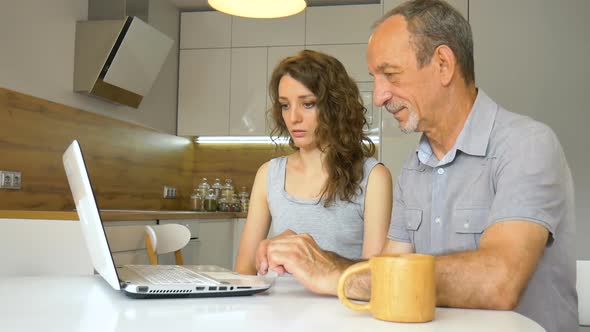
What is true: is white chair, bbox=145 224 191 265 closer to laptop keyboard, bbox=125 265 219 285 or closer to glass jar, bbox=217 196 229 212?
laptop keyboard, bbox=125 265 219 285

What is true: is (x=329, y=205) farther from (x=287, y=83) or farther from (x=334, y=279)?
(x=334, y=279)

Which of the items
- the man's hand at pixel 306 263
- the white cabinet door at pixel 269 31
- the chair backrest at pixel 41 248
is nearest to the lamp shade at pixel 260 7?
the chair backrest at pixel 41 248

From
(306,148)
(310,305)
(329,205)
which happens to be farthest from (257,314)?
(306,148)

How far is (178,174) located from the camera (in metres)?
5.22

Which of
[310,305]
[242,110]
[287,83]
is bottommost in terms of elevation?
[310,305]

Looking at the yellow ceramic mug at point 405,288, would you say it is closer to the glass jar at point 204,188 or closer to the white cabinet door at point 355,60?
the white cabinet door at point 355,60

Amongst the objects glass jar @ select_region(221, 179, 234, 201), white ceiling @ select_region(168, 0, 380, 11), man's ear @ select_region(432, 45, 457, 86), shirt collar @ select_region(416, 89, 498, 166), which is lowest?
glass jar @ select_region(221, 179, 234, 201)

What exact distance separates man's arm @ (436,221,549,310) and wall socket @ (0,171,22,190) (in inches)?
106

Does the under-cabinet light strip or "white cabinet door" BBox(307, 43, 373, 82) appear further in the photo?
the under-cabinet light strip

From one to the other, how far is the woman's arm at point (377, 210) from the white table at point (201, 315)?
64cm

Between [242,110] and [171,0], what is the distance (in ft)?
3.36

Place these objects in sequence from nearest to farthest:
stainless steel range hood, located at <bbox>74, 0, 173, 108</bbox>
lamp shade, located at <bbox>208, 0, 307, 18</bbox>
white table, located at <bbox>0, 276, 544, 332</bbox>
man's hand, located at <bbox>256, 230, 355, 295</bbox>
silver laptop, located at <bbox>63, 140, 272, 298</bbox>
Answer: white table, located at <bbox>0, 276, 544, 332</bbox>, silver laptop, located at <bbox>63, 140, 272, 298</bbox>, man's hand, located at <bbox>256, 230, 355, 295</bbox>, lamp shade, located at <bbox>208, 0, 307, 18</bbox>, stainless steel range hood, located at <bbox>74, 0, 173, 108</bbox>

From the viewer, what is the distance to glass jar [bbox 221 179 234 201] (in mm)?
5195

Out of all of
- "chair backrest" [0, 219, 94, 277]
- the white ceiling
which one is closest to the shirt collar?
"chair backrest" [0, 219, 94, 277]
